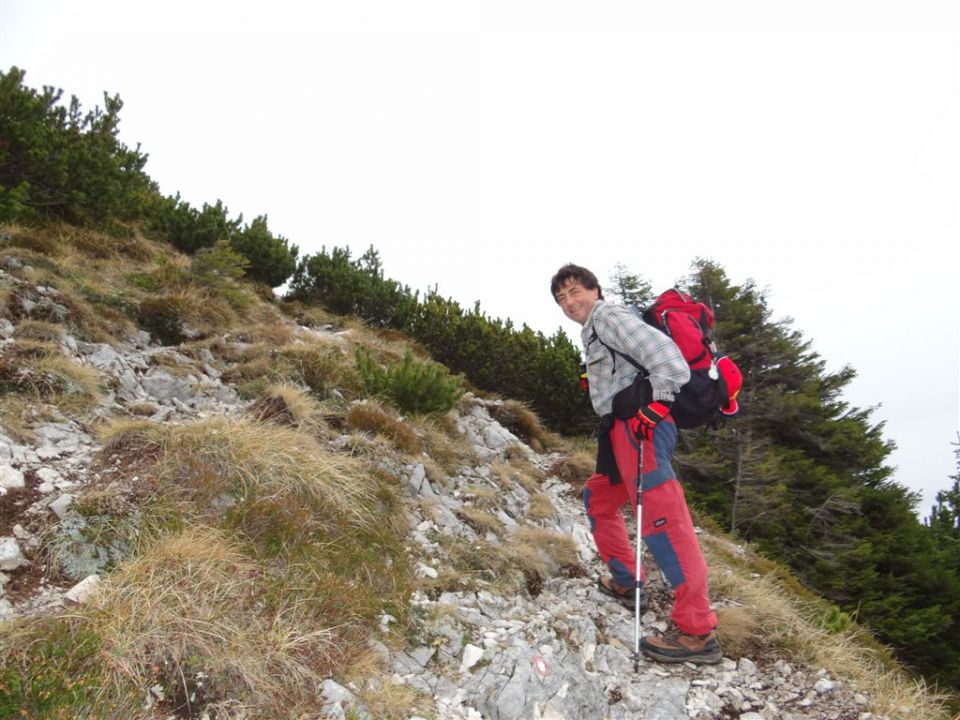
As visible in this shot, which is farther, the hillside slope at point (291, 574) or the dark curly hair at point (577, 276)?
the dark curly hair at point (577, 276)

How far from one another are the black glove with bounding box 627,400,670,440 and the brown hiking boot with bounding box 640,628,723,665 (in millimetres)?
1383

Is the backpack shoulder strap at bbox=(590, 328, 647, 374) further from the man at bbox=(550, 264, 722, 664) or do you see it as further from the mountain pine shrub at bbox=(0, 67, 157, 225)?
the mountain pine shrub at bbox=(0, 67, 157, 225)

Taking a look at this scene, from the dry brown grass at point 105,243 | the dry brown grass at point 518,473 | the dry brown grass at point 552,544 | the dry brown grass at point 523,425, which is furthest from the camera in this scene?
the dry brown grass at point 523,425

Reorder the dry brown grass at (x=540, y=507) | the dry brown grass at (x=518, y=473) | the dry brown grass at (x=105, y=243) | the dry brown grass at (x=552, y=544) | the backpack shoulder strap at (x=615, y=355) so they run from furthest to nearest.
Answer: the dry brown grass at (x=105, y=243) < the dry brown grass at (x=518, y=473) < the dry brown grass at (x=540, y=507) < the dry brown grass at (x=552, y=544) < the backpack shoulder strap at (x=615, y=355)

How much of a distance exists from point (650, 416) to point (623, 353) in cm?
53

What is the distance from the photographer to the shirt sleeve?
3.67 m

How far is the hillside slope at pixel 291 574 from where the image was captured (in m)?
2.63

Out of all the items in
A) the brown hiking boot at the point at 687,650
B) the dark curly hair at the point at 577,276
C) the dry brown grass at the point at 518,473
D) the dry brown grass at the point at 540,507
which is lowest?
the brown hiking boot at the point at 687,650

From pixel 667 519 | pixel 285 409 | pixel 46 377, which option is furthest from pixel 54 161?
pixel 667 519

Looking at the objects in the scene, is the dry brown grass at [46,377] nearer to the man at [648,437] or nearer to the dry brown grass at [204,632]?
the dry brown grass at [204,632]

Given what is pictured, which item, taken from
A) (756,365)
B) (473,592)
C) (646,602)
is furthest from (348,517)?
(756,365)

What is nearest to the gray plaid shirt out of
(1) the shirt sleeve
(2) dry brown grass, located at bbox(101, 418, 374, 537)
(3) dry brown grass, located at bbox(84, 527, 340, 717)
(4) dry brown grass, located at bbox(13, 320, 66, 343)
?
(1) the shirt sleeve

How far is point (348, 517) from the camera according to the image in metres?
4.29

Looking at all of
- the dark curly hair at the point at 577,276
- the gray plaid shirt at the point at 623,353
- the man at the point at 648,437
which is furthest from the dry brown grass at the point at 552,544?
the dark curly hair at the point at 577,276
